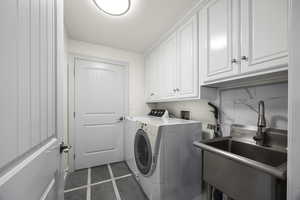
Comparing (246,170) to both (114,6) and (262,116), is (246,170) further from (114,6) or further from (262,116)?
(114,6)

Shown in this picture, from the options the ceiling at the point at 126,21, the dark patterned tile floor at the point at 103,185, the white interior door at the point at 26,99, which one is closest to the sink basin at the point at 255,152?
the white interior door at the point at 26,99

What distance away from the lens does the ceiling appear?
1395 millimetres

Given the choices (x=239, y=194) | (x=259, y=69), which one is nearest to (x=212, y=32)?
(x=259, y=69)

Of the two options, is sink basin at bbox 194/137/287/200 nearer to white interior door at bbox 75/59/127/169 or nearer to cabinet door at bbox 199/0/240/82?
cabinet door at bbox 199/0/240/82

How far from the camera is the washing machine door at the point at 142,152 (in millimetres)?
1403

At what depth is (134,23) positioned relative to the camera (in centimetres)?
171

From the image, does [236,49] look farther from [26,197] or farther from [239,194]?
[26,197]

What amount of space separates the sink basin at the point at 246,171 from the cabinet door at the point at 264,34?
0.64 metres

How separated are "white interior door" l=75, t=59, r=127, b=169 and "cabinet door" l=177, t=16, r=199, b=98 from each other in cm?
143

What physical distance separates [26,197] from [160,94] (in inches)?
72.7

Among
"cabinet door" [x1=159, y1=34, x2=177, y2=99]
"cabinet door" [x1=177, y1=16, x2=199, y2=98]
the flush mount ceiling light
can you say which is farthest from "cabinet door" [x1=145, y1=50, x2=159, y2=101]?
the flush mount ceiling light

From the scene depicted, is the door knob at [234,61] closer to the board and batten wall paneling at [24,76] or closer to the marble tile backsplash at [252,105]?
the marble tile backsplash at [252,105]

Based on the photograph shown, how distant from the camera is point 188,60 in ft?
4.87

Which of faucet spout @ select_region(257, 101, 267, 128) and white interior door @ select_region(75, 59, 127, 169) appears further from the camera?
white interior door @ select_region(75, 59, 127, 169)
